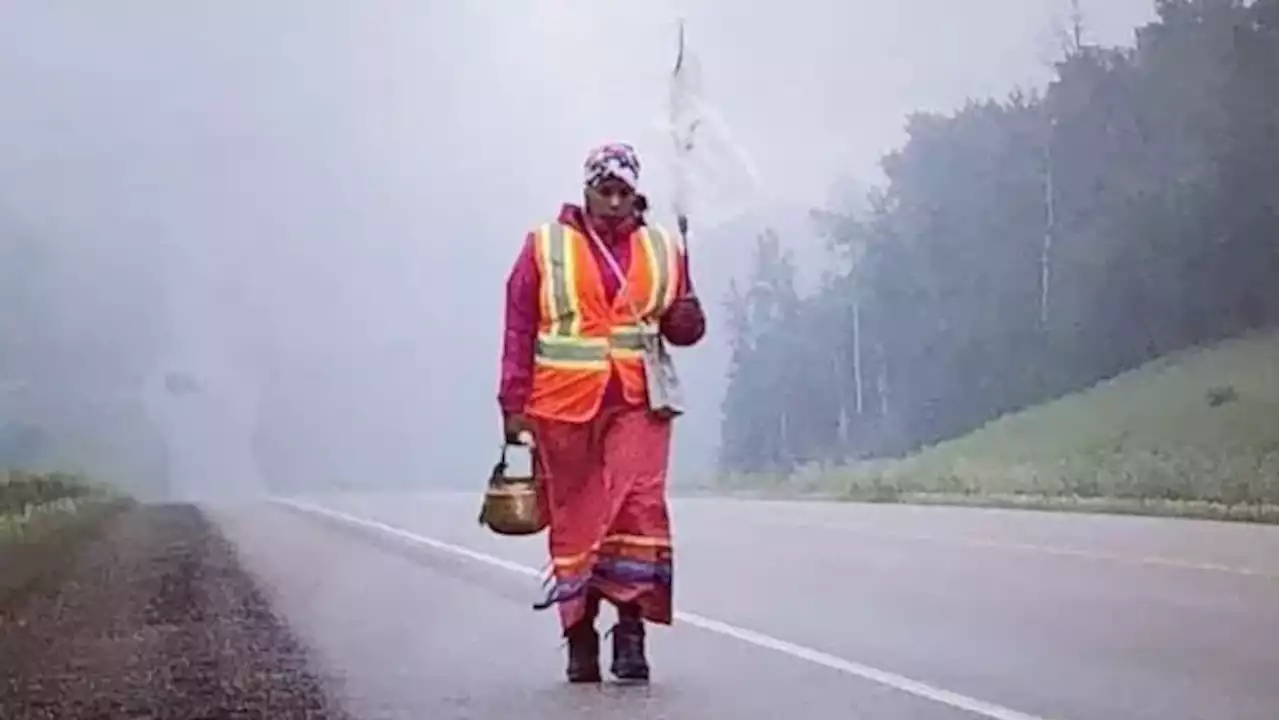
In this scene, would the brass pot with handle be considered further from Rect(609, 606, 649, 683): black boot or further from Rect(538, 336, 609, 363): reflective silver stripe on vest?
Rect(609, 606, 649, 683): black boot

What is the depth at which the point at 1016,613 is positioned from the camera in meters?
6.14

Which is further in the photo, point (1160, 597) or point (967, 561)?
point (967, 561)

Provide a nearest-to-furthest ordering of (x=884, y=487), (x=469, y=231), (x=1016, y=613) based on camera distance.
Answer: (x=1016, y=613), (x=469, y=231), (x=884, y=487)

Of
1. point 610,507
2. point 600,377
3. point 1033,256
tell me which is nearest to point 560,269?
point 600,377

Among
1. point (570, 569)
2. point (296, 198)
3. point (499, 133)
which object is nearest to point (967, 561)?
point (499, 133)

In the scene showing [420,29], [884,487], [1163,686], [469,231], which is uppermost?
[420,29]

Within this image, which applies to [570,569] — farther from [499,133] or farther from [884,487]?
[884,487]

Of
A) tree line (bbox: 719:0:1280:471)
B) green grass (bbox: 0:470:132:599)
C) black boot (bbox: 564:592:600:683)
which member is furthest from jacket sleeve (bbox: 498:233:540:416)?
tree line (bbox: 719:0:1280:471)

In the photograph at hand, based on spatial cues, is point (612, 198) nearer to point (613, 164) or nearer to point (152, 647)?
point (613, 164)

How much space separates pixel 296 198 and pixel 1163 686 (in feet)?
13.3

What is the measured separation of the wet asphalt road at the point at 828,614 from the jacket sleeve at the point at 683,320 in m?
0.69

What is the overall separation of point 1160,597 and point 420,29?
287 cm

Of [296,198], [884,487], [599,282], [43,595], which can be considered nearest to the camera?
[599,282]

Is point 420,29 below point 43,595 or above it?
above
